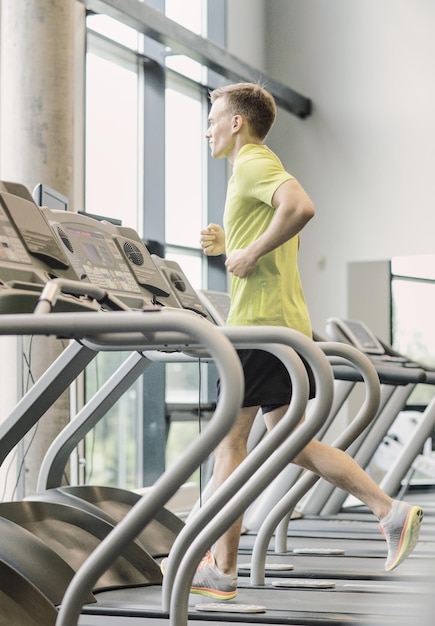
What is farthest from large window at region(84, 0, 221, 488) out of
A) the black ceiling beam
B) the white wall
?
the white wall

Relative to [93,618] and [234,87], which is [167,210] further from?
[93,618]

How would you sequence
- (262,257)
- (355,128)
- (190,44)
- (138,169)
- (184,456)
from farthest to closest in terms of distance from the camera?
(355,128), (190,44), (138,169), (262,257), (184,456)

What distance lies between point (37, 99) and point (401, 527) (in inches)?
127

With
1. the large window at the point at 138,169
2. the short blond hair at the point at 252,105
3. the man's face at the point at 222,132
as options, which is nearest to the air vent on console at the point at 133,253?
the man's face at the point at 222,132

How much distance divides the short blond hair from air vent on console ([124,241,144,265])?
50 cm

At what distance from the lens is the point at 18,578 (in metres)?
2.23

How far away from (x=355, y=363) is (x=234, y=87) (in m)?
1.00

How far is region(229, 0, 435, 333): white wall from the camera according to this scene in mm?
8836

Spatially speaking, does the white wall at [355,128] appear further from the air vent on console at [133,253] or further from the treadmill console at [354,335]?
the air vent on console at [133,253]

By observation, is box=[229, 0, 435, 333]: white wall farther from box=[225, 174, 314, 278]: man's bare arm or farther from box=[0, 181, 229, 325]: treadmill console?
box=[225, 174, 314, 278]: man's bare arm

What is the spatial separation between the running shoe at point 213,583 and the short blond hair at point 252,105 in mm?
1274

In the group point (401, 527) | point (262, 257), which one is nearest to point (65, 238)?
point (262, 257)

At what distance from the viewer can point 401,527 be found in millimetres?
2717

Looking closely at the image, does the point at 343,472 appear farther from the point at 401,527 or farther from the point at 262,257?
the point at 262,257
